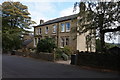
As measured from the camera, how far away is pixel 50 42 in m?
20.5

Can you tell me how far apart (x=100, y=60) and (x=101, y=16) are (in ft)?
13.6

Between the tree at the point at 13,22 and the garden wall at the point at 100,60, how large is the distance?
22.9 m

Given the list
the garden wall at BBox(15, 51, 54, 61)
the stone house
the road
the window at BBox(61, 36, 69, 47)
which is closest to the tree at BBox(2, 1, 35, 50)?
the stone house

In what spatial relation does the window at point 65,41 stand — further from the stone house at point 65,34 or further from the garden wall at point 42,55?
the garden wall at point 42,55

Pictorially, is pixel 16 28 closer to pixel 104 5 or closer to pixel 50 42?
pixel 50 42

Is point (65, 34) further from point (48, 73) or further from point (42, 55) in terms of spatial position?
point (48, 73)

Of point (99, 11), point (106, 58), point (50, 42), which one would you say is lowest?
point (106, 58)

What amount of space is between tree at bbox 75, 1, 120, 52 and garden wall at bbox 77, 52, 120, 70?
1.16 meters

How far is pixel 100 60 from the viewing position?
12930mm

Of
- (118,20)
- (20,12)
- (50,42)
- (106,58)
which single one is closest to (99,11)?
(118,20)

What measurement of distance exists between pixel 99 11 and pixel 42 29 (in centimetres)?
2310

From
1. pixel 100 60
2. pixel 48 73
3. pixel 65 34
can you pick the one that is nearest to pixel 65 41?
pixel 65 34

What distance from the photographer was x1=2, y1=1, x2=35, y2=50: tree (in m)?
33.6

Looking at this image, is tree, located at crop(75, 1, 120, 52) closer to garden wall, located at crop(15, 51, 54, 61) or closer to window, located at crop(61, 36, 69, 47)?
garden wall, located at crop(15, 51, 54, 61)
